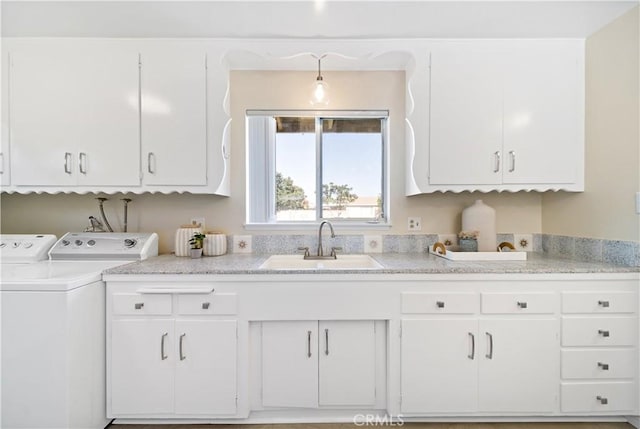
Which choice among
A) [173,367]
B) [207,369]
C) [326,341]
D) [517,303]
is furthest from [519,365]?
[173,367]

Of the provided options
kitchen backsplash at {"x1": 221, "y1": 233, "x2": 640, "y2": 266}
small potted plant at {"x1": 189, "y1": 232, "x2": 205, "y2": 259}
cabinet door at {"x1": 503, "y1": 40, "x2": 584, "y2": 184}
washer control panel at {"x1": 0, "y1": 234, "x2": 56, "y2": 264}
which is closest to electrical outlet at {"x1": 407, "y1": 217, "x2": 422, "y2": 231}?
kitchen backsplash at {"x1": 221, "y1": 233, "x2": 640, "y2": 266}

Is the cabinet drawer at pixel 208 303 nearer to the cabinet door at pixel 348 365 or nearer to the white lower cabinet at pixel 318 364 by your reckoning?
the white lower cabinet at pixel 318 364

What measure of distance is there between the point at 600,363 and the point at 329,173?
6.71ft

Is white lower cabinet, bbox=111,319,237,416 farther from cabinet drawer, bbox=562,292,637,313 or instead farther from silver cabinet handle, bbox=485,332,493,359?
cabinet drawer, bbox=562,292,637,313

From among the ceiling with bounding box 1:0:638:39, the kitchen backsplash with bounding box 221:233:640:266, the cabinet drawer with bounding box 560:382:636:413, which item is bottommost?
the cabinet drawer with bounding box 560:382:636:413

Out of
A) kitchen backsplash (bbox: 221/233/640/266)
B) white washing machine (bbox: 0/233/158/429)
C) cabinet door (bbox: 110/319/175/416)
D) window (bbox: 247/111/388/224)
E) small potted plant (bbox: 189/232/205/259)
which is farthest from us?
window (bbox: 247/111/388/224)

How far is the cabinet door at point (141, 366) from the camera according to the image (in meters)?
1.63

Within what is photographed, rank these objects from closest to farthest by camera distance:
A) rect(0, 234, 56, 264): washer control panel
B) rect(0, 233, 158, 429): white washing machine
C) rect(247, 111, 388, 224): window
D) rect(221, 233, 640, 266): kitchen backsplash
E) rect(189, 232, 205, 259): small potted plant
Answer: rect(0, 233, 158, 429): white washing machine, rect(0, 234, 56, 264): washer control panel, rect(189, 232, 205, 259): small potted plant, rect(221, 233, 640, 266): kitchen backsplash, rect(247, 111, 388, 224): window

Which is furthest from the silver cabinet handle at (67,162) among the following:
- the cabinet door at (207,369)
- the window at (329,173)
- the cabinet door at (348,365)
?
the cabinet door at (348,365)

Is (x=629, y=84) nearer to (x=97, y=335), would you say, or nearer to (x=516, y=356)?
(x=516, y=356)

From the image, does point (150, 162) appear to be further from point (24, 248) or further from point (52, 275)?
point (24, 248)

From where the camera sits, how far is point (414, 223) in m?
2.34

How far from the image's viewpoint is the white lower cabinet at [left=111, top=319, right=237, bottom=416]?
163cm

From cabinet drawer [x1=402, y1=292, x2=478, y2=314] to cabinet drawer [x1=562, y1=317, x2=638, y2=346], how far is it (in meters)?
0.52
